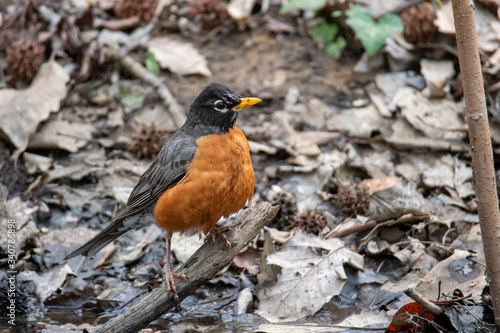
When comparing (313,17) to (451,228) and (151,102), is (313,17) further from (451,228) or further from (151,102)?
(451,228)

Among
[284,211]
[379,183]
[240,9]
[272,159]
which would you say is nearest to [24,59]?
[240,9]

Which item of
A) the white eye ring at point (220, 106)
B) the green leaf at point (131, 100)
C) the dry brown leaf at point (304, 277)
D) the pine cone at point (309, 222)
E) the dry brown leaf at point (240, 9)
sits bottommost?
the green leaf at point (131, 100)

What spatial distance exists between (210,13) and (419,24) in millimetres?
3036

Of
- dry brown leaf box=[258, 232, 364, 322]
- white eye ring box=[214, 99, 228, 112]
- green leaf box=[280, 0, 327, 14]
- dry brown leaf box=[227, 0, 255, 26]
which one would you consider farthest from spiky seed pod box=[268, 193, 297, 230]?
dry brown leaf box=[227, 0, 255, 26]

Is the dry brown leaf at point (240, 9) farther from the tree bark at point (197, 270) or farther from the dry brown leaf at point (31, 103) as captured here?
the tree bark at point (197, 270)

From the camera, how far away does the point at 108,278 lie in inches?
201

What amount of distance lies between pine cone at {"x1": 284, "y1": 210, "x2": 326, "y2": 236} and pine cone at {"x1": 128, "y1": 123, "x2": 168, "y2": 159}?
205cm

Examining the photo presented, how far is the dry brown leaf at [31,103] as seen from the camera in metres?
6.22

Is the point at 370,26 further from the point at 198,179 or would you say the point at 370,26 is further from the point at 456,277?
the point at 198,179

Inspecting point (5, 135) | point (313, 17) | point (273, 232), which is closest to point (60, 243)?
point (5, 135)

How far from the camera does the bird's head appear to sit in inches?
175

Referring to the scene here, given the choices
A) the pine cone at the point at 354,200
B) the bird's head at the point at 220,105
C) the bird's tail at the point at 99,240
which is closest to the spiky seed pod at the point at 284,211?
the pine cone at the point at 354,200

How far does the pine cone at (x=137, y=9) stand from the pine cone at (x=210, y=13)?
667 millimetres

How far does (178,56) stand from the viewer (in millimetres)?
7641
